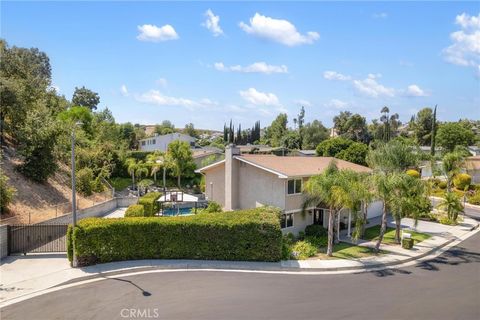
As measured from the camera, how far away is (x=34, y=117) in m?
28.7

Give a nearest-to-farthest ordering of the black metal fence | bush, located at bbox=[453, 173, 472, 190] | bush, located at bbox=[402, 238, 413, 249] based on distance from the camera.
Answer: the black metal fence → bush, located at bbox=[402, 238, 413, 249] → bush, located at bbox=[453, 173, 472, 190]

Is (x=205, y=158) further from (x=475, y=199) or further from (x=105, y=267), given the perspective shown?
(x=105, y=267)

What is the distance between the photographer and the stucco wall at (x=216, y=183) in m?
30.9

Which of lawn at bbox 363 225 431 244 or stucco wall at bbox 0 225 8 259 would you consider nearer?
stucco wall at bbox 0 225 8 259

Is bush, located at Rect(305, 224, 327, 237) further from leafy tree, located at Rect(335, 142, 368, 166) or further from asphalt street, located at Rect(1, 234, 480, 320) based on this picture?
leafy tree, located at Rect(335, 142, 368, 166)

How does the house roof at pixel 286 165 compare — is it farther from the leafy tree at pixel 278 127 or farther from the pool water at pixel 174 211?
the leafy tree at pixel 278 127

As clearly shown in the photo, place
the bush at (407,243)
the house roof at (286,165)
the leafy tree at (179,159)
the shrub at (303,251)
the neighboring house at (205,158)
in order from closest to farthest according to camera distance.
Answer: the shrub at (303,251)
the bush at (407,243)
the house roof at (286,165)
the leafy tree at (179,159)
the neighboring house at (205,158)

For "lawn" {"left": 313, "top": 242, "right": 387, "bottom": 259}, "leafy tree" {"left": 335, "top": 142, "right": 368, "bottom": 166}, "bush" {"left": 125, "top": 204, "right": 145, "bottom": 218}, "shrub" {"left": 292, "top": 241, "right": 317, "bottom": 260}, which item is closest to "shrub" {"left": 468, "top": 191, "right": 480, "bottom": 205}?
"leafy tree" {"left": 335, "top": 142, "right": 368, "bottom": 166}

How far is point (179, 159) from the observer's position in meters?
49.8

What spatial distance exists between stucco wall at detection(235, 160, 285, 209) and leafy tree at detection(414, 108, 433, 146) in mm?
66650

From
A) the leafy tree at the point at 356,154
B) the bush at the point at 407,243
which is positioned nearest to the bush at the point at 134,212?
the bush at the point at 407,243

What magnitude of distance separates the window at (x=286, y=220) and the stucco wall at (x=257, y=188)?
2.61 feet

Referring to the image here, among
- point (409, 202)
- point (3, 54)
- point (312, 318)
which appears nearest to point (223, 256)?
point (312, 318)

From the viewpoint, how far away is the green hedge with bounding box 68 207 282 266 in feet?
58.7
